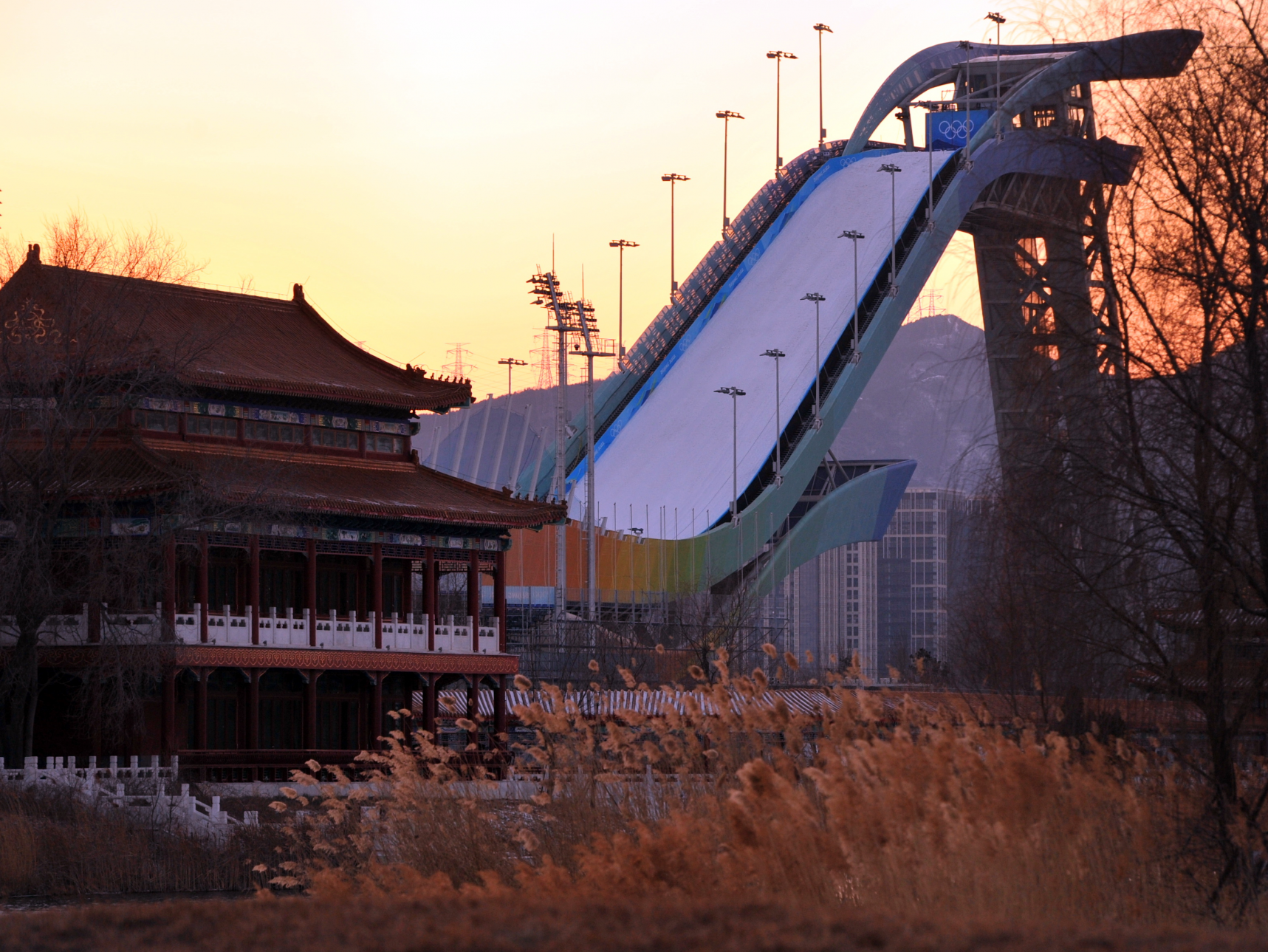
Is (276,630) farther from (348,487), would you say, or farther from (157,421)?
(157,421)

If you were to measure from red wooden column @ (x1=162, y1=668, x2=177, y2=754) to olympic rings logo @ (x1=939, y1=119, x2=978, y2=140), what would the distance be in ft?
179

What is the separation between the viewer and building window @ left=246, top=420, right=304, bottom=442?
38562 millimetres

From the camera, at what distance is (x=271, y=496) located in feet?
116

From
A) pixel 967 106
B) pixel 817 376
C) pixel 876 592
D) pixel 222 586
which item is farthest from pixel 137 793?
pixel 876 592

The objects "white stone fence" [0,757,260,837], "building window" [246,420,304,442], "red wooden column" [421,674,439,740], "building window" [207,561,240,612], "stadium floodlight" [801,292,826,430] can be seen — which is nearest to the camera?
"white stone fence" [0,757,260,837]

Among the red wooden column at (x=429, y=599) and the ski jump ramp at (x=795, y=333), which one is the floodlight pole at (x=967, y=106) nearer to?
the ski jump ramp at (x=795, y=333)

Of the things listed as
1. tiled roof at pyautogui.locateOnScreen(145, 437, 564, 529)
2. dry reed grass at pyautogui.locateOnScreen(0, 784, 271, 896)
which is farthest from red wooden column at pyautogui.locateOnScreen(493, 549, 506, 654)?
dry reed grass at pyautogui.locateOnScreen(0, 784, 271, 896)

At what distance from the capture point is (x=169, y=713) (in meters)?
34.5

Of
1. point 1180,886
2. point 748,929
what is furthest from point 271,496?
point 748,929

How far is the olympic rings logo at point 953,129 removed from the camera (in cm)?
8125

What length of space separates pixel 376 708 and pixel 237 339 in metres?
8.50

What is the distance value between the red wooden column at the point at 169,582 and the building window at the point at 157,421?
10.7ft

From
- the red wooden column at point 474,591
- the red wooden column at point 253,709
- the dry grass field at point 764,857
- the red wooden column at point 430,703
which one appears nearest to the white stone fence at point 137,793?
the red wooden column at point 253,709

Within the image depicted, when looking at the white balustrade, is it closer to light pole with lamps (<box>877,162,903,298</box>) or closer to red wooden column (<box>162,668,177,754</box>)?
red wooden column (<box>162,668,177,754</box>)
